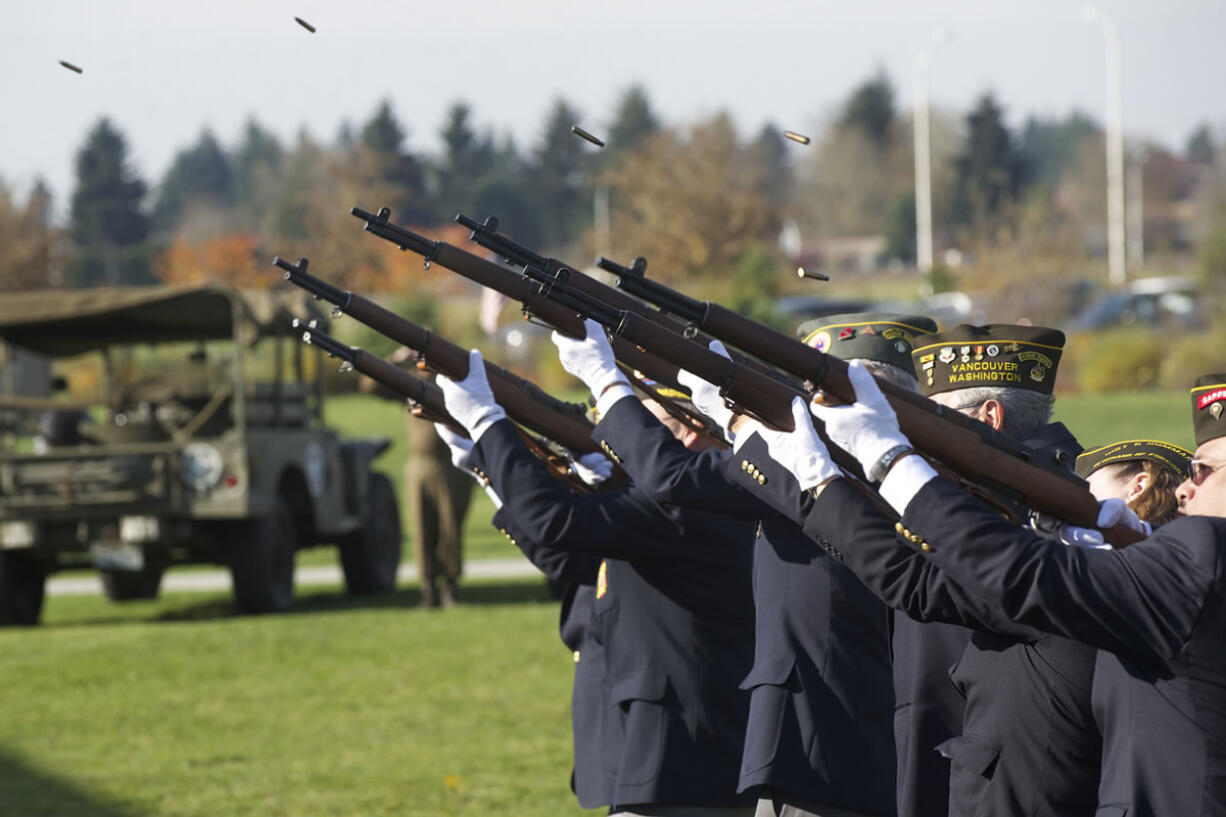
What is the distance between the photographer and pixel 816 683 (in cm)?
430

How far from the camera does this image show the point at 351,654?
12.9 meters

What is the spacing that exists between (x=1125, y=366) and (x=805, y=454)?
35.1 metres

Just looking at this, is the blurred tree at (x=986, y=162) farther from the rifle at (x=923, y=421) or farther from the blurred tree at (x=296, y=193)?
the rifle at (x=923, y=421)

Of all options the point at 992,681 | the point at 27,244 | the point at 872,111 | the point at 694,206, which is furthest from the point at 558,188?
the point at 992,681

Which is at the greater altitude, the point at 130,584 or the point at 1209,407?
the point at 1209,407

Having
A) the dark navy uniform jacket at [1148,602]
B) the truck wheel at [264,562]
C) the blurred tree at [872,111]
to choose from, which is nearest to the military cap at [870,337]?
the dark navy uniform jacket at [1148,602]

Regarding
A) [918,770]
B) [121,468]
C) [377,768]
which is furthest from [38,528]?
[918,770]

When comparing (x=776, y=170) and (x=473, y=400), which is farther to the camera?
(x=776, y=170)

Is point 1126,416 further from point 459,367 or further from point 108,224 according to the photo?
point 108,224

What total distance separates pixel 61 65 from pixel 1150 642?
386cm

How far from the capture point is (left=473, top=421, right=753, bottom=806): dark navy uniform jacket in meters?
4.89

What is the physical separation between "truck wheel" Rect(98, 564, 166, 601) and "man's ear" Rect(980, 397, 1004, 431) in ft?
44.5

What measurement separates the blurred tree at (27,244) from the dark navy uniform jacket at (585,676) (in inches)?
1648

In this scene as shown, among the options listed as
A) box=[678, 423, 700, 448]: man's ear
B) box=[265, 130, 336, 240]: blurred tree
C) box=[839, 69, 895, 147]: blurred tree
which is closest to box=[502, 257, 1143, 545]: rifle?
box=[678, 423, 700, 448]: man's ear
